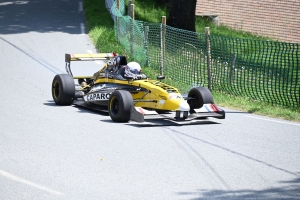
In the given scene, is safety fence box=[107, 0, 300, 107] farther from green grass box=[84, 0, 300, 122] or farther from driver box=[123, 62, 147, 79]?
driver box=[123, 62, 147, 79]

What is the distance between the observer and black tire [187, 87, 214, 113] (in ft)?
45.3

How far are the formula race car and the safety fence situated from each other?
2.61m

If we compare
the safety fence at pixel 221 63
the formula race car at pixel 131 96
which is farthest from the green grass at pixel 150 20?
the formula race car at pixel 131 96

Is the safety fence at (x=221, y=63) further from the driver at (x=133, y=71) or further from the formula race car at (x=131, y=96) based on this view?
the driver at (x=133, y=71)

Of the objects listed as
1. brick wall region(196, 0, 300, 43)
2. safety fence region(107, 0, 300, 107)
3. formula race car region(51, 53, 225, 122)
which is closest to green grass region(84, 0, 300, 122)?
safety fence region(107, 0, 300, 107)

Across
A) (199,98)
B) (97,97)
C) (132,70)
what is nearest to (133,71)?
(132,70)

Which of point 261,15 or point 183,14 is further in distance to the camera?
point 261,15

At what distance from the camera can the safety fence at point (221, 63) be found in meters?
16.0

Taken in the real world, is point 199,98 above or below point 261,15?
above

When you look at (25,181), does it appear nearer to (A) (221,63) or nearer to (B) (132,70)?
(B) (132,70)

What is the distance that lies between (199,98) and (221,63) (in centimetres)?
351

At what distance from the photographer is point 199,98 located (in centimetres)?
1390

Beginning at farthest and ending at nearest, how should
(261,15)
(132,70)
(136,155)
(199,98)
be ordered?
(261,15), (132,70), (199,98), (136,155)

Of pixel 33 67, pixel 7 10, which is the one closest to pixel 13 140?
pixel 33 67
